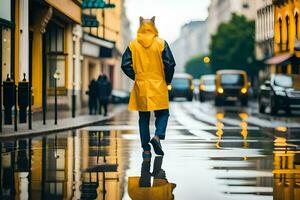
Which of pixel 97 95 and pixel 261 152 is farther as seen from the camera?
pixel 97 95

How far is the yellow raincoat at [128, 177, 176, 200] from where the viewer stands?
747 cm

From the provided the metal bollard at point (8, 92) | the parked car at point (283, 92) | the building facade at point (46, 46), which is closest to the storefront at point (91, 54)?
the building facade at point (46, 46)

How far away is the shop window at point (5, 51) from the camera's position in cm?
2315

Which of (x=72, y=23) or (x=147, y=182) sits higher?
(x=72, y=23)

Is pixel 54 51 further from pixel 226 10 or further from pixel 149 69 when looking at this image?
pixel 226 10

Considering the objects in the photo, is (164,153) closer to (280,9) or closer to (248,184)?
(248,184)

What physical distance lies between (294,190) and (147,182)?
1.64 m

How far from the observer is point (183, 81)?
6025cm

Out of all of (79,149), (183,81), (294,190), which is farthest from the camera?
(183,81)

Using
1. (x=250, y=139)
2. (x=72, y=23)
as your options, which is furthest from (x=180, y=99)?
(x=250, y=139)

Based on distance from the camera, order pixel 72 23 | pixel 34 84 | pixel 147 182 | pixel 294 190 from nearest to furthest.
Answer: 1. pixel 294 190
2. pixel 147 182
3. pixel 34 84
4. pixel 72 23

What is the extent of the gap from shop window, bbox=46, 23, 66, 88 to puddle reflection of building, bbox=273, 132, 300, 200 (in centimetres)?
2439

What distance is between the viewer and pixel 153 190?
7.97 meters

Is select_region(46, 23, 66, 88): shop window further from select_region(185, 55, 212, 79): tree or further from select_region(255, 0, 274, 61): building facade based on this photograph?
select_region(185, 55, 212, 79): tree
